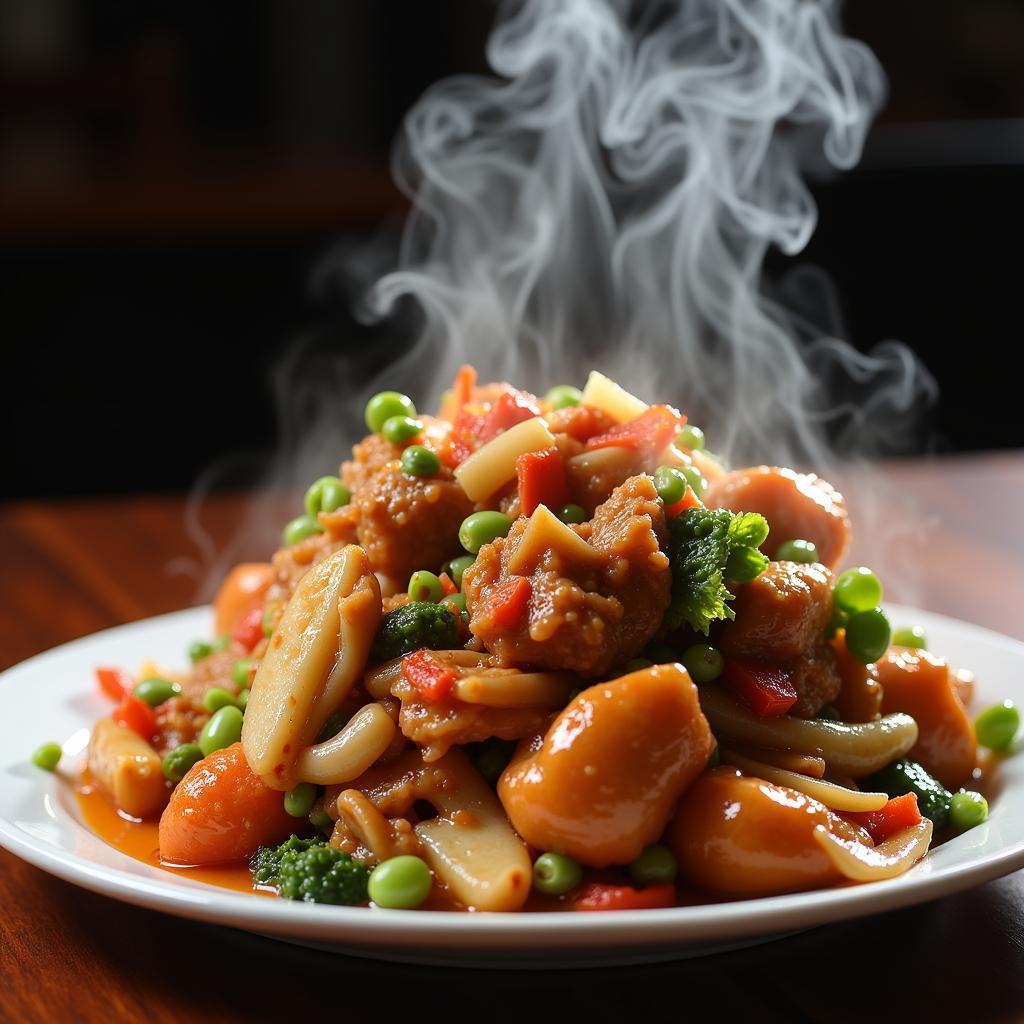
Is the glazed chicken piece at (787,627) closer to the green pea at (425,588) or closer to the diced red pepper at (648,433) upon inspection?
the diced red pepper at (648,433)

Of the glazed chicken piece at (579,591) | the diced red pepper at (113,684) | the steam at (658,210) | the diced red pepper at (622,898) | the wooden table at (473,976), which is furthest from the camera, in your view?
the steam at (658,210)

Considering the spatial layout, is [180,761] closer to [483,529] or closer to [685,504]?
[483,529]

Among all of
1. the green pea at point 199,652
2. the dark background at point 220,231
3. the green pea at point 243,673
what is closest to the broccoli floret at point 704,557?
the green pea at point 243,673

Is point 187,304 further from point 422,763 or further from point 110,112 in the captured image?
point 422,763

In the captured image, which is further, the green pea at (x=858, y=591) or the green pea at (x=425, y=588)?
the green pea at (x=858, y=591)

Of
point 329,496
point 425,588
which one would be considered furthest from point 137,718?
point 425,588

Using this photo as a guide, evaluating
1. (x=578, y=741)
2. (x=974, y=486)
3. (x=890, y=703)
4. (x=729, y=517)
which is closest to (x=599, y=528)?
(x=729, y=517)

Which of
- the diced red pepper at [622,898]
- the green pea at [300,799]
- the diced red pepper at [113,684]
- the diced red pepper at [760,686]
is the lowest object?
the diced red pepper at [113,684]
